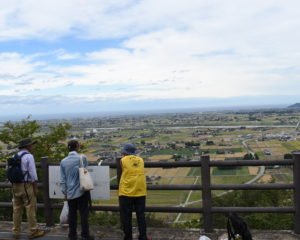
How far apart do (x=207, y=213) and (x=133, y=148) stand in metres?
1.77

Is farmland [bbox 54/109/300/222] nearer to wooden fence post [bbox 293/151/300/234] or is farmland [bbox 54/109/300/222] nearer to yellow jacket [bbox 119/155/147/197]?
yellow jacket [bbox 119/155/147/197]

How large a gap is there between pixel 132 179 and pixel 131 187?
12 cm

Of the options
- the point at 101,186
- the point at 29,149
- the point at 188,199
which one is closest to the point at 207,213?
the point at 101,186

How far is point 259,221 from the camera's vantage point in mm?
11328

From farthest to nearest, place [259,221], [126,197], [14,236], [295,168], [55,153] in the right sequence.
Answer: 1. [55,153]
2. [259,221]
3. [14,236]
4. [295,168]
5. [126,197]

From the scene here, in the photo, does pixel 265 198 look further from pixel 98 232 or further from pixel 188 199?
pixel 98 232

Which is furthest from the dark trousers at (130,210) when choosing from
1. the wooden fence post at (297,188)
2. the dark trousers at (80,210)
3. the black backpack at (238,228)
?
the wooden fence post at (297,188)

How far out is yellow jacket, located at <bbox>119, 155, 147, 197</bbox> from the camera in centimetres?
427

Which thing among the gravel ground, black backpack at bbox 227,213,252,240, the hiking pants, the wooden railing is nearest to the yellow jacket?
the wooden railing

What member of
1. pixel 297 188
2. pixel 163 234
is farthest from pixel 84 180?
pixel 297 188

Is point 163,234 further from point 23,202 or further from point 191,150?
point 191,150

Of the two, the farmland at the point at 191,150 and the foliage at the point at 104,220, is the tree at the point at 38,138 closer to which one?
the farmland at the point at 191,150

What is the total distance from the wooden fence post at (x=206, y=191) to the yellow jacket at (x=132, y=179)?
1112 millimetres

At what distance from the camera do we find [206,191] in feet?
16.0
